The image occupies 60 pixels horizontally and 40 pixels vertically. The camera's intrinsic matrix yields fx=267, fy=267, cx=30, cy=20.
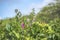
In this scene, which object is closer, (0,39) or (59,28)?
(59,28)

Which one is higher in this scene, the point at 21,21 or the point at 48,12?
the point at 21,21

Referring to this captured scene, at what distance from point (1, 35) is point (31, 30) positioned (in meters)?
0.48

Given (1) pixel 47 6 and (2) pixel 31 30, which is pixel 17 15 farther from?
(1) pixel 47 6

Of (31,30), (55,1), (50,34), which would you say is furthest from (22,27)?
(55,1)

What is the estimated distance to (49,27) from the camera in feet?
12.6

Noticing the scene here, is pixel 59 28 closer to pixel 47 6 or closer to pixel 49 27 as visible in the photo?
pixel 49 27

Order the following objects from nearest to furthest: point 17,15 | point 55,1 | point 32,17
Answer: point 17,15
point 32,17
point 55,1

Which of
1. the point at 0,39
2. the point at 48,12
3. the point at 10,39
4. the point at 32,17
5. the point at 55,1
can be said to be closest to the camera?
the point at 10,39

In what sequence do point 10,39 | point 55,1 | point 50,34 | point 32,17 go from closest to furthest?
point 50,34
point 10,39
point 32,17
point 55,1

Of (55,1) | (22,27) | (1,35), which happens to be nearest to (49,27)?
(22,27)

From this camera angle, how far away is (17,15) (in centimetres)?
436

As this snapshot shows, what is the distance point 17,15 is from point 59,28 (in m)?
0.88

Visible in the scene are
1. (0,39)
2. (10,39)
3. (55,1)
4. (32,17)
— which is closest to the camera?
(10,39)

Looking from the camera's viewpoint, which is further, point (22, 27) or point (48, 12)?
point (48, 12)
